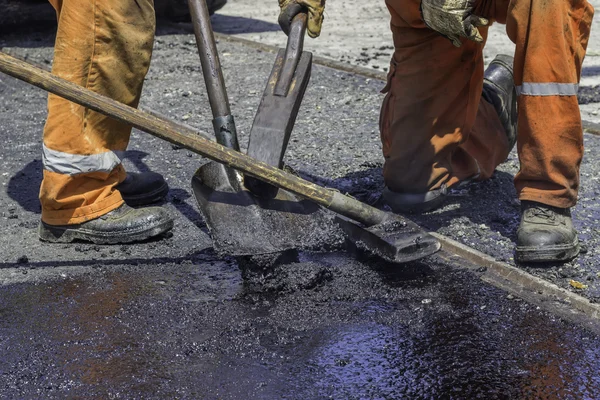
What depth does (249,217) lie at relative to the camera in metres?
2.90

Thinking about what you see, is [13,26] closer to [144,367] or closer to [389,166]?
[389,166]

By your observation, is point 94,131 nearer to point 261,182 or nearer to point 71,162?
point 71,162

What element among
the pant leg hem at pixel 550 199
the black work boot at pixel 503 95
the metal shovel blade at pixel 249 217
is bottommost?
the metal shovel blade at pixel 249 217

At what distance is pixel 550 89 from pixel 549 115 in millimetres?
91

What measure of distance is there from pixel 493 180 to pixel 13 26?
538cm

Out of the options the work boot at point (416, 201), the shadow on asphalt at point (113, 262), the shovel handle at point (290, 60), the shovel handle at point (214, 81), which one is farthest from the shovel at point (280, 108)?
the work boot at point (416, 201)

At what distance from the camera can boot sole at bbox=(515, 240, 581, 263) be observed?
115 inches

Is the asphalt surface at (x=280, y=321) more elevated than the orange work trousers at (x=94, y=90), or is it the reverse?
the orange work trousers at (x=94, y=90)

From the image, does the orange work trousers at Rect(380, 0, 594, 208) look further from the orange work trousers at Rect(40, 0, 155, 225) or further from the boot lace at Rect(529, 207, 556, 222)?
the orange work trousers at Rect(40, 0, 155, 225)

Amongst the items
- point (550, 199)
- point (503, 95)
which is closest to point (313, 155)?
point (503, 95)

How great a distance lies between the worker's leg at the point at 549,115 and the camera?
Result: 2854 mm

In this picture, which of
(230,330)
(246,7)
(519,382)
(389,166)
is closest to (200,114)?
(389,166)

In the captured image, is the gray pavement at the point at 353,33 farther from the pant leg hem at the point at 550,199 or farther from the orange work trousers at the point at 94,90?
the orange work trousers at the point at 94,90

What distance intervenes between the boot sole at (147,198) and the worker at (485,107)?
1.00 m
